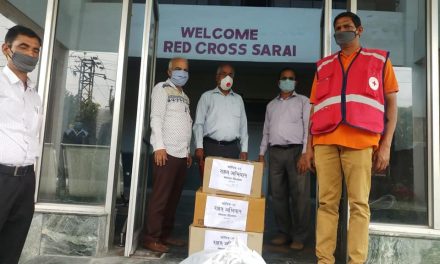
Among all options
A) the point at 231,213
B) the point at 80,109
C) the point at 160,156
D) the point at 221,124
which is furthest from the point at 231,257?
the point at 80,109

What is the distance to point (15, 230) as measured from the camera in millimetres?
2068

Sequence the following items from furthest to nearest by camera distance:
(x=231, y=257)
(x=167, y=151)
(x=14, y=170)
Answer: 1. (x=167, y=151)
2. (x=14, y=170)
3. (x=231, y=257)

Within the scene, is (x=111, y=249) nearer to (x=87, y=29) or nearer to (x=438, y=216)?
(x=87, y=29)

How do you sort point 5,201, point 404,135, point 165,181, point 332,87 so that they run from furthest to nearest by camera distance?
1. point 165,181
2. point 404,135
3. point 332,87
4. point 5,201

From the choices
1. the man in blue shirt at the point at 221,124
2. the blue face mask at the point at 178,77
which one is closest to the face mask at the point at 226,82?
the man in blue shirt at the point at 221,124

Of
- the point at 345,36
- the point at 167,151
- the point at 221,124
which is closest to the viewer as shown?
the point at 345,36

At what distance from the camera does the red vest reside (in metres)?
2.26

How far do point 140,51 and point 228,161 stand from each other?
4.67ft

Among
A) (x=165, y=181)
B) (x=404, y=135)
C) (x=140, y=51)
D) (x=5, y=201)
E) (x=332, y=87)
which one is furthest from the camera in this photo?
(x=140, y=51)

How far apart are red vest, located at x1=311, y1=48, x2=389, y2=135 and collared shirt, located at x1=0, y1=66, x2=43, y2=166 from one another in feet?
5.54

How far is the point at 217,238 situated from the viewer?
247 cm

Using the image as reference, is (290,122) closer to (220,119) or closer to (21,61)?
(220,119)

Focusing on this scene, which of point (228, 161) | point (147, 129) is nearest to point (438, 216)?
point (228, 161)

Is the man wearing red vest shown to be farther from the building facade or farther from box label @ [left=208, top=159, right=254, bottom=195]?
the building facade
